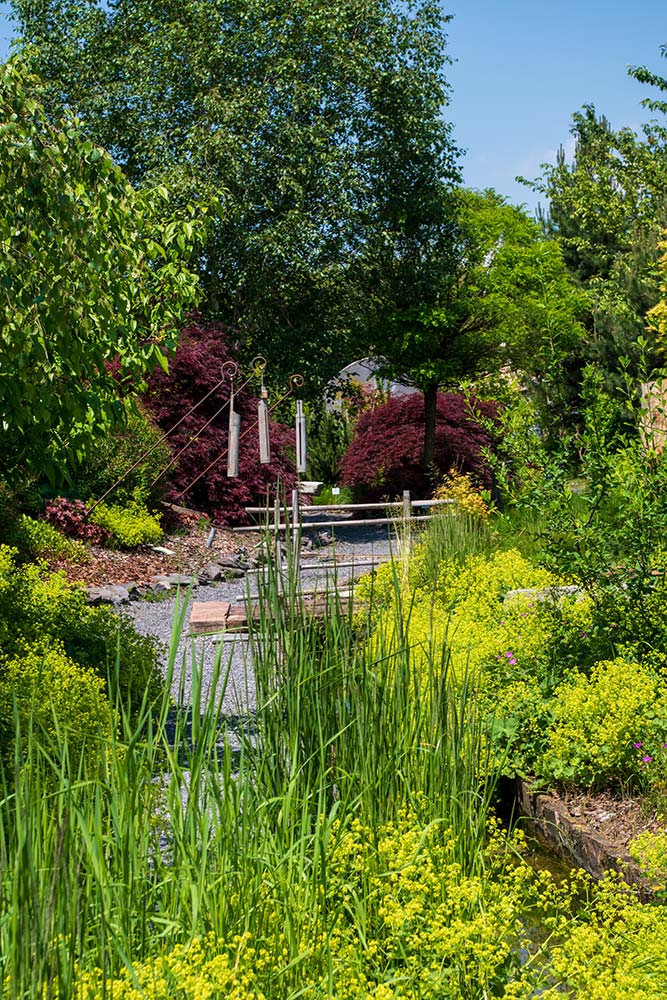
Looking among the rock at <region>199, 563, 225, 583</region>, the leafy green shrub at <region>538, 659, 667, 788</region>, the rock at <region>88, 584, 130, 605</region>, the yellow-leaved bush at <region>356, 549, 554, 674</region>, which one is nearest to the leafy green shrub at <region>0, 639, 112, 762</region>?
the yellow-leaved bush at <region>356, 549, 554, 674</region>

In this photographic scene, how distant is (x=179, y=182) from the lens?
15141 mm

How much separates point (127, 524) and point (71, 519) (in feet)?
2.38

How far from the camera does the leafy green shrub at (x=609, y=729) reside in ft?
14.1

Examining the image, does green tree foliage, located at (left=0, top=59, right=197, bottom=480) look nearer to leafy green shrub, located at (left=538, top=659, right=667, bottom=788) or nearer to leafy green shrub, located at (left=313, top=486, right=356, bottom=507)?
leafy green shrub, located at (left=538, top=659, right=667, bottom=788)

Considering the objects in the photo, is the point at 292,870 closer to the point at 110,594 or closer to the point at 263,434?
the point at 263,434

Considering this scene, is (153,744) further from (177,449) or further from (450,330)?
(450,330)

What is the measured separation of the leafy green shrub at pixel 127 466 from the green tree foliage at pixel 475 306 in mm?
6089

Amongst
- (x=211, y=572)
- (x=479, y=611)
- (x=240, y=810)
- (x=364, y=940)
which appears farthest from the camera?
(x=211, y=572)

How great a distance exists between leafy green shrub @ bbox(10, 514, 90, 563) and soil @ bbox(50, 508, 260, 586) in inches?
3.3

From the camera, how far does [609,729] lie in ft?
14.1

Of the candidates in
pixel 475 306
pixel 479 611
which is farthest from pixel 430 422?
pixel 479 611

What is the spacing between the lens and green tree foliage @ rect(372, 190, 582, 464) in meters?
17.8

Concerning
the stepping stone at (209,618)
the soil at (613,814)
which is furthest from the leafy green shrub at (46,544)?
the soil at (613,814)

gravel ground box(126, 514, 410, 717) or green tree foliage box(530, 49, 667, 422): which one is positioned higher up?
green tree foliage box(530, 49, 667, 422)
